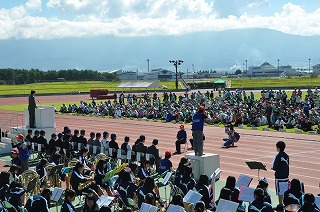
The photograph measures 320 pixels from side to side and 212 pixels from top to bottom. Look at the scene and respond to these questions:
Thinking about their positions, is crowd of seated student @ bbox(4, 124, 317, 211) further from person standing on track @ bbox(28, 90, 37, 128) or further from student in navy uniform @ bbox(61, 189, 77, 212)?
person standing on track @ bbox(28, 90, 37, 128)

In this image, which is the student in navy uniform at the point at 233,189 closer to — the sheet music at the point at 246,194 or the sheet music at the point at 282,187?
the sheet music at the point at 246,194

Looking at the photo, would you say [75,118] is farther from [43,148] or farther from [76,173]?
[76,173]

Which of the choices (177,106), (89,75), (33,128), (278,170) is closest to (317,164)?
(278,170)

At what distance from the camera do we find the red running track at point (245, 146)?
18672 mm

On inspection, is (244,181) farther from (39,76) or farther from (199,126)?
(39,76)

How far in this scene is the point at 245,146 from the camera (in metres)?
25.2

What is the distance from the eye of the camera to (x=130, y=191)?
11641 mm

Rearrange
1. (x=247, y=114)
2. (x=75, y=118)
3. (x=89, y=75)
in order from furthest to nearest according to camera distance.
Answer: (x=89, y=75)
(x=75, y=118)
(x=247, y=114)

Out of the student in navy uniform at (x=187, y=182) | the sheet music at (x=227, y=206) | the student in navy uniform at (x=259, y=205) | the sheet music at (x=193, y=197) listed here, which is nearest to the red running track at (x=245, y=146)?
the student in navy uniform at (x=187, y=182)

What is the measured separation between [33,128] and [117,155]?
8.14m

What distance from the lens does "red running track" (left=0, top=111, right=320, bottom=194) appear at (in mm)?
18672

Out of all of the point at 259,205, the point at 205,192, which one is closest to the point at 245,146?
the point at 205,192

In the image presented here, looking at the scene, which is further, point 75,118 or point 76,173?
point 75,118

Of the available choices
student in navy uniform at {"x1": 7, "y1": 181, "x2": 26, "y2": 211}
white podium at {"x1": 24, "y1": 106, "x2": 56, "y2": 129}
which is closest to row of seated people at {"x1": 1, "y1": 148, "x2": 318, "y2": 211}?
student in navy uniform at {"x1": 7, "y1": 181, "x2": 26, "y2": 211}
